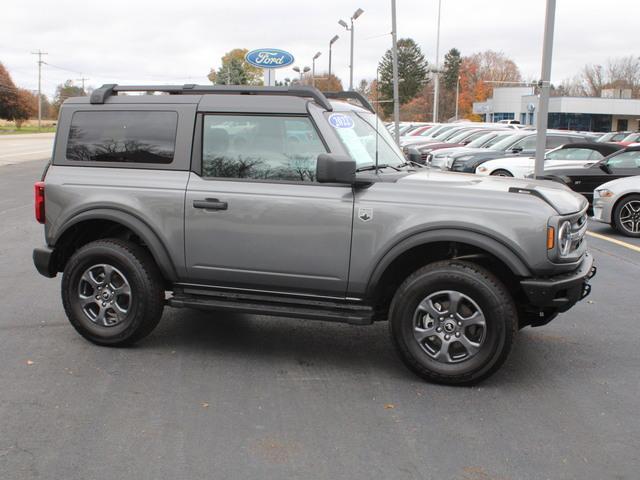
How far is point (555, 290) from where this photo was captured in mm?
4594

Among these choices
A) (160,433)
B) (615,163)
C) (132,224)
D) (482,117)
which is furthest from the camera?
(482,117)

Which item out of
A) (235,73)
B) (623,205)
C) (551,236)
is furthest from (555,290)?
(235,73)

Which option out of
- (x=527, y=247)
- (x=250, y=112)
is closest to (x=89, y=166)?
(x=250, y=112)

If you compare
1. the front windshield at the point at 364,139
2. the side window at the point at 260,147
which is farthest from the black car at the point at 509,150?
the side window at the point at 260,147

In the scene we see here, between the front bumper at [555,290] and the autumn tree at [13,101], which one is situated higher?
the autumn tree at [13,101]

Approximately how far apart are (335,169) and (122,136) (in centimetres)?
188

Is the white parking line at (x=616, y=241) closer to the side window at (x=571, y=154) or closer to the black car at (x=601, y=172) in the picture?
the black car at (x=601, y=172)

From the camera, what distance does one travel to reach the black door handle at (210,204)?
514 cm

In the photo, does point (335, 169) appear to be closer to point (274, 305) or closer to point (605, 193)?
point (274, 305)

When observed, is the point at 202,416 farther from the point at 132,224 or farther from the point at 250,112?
the point at 250,112

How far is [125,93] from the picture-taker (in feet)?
19.3

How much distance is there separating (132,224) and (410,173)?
85.0 inches

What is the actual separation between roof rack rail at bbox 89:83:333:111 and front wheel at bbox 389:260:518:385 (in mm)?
1516

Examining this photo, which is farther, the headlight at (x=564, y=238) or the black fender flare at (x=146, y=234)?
the black fender flare at (x=146, y=234)
